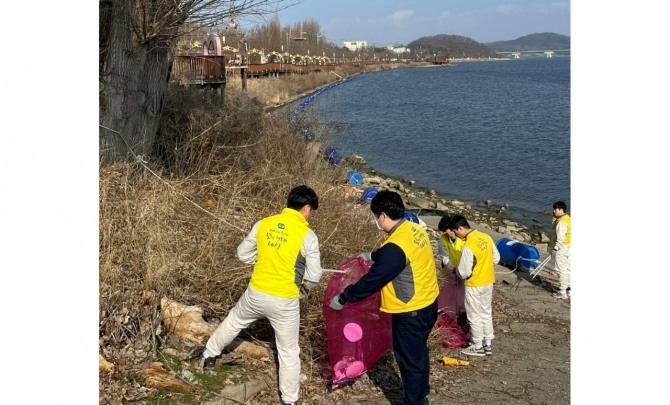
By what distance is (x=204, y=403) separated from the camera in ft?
18.5

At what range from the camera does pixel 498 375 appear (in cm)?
695

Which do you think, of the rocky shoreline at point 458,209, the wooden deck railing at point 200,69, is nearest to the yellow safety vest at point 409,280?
the rocky shoreline at point 458,209

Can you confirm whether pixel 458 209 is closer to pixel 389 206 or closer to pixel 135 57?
pixel 135 57

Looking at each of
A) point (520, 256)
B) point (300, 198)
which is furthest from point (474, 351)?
point (520, 256)

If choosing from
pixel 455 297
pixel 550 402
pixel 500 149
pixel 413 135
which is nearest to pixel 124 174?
pixel 455 297

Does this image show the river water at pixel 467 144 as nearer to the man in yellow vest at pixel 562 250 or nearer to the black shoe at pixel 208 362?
the man in yellow vest at pixel 562 250

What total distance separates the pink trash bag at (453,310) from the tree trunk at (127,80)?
4.93 meters

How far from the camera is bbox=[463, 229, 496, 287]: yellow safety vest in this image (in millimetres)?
7406

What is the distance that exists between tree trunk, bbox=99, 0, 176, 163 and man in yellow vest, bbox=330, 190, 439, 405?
4979 millimetres

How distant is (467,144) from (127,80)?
28758 millimetres

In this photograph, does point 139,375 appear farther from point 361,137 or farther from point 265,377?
point 361,137

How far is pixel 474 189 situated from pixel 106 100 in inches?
722

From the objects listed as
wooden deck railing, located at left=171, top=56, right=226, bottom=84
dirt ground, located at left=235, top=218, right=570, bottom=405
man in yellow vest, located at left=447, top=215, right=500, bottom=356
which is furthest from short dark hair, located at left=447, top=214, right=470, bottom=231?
wooden deck railing, located at left=171, top=56, right=226, bottom=84

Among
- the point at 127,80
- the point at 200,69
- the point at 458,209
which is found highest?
the point at 200,69
